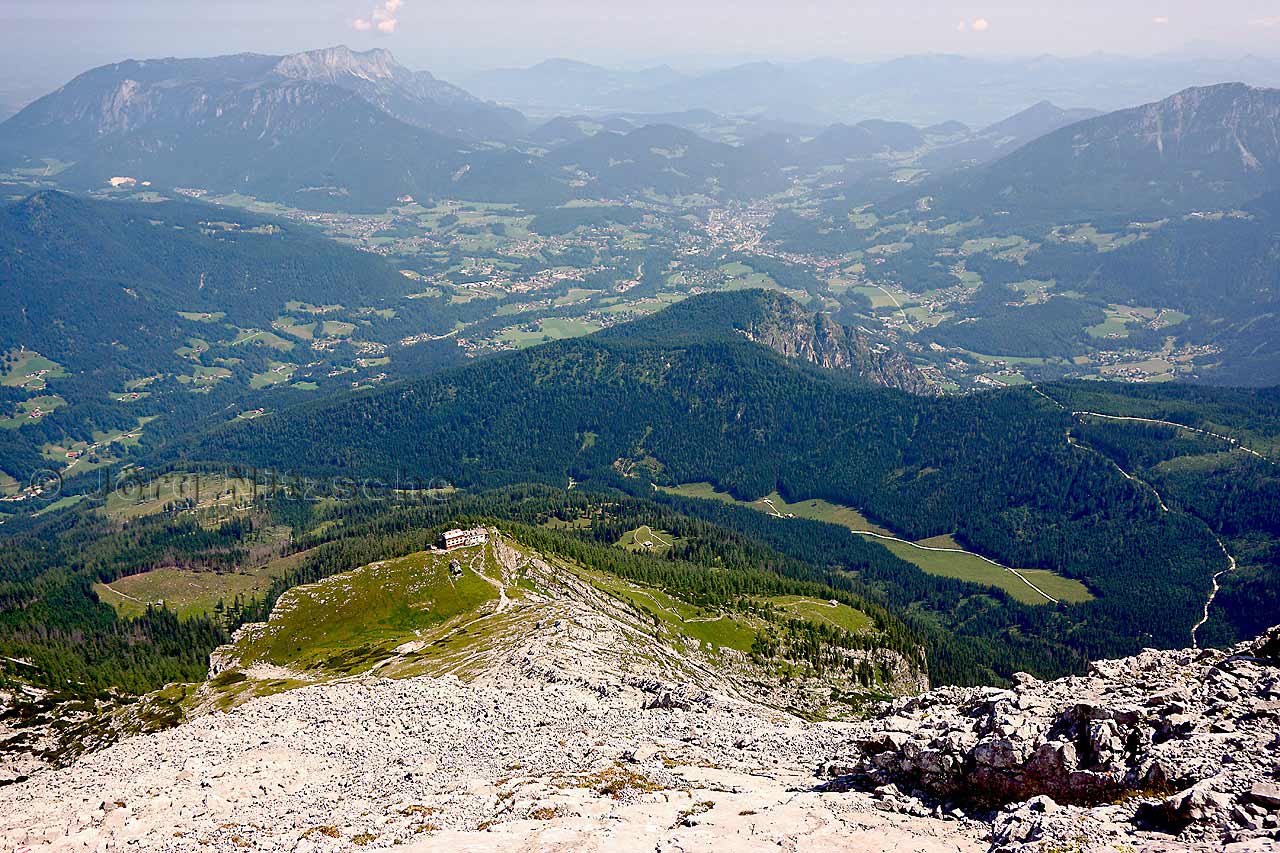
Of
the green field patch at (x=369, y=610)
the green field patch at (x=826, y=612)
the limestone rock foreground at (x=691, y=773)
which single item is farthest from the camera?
the green field patch at (x=826, y=612)

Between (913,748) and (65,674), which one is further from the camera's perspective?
(65,674)

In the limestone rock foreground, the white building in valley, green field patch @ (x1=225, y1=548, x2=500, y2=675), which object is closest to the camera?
the limestone rock foreground

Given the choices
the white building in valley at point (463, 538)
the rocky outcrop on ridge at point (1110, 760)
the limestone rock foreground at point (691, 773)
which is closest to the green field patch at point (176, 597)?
the white building in valley at point (463, 538)

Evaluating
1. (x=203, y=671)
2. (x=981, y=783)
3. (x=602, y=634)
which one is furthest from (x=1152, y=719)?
(x=203, y=671)

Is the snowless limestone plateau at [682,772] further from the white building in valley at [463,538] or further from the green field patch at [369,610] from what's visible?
the white building in valley at [463,538]

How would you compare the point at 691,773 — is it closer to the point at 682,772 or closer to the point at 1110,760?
the point at 682,772

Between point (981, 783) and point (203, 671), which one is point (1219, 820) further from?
point (203, 671)

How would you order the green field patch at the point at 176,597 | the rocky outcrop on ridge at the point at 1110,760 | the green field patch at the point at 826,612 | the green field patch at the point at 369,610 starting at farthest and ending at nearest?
the green field patch at the point at 176,597 < the green field patch at the point at 826,612 < the green field patch at the point at 369,610 < the rocky outcrop on ridge at the point at 1110,760

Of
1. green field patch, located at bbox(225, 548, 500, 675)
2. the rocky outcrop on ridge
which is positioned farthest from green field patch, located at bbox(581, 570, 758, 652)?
the rocky outcrop on ridge

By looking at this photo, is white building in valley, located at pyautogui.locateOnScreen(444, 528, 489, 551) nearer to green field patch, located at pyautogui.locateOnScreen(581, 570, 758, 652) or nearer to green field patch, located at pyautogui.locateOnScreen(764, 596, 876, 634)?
green field patch, located at pyautogui.locateOnScreen(581, 570, 758, 652)
